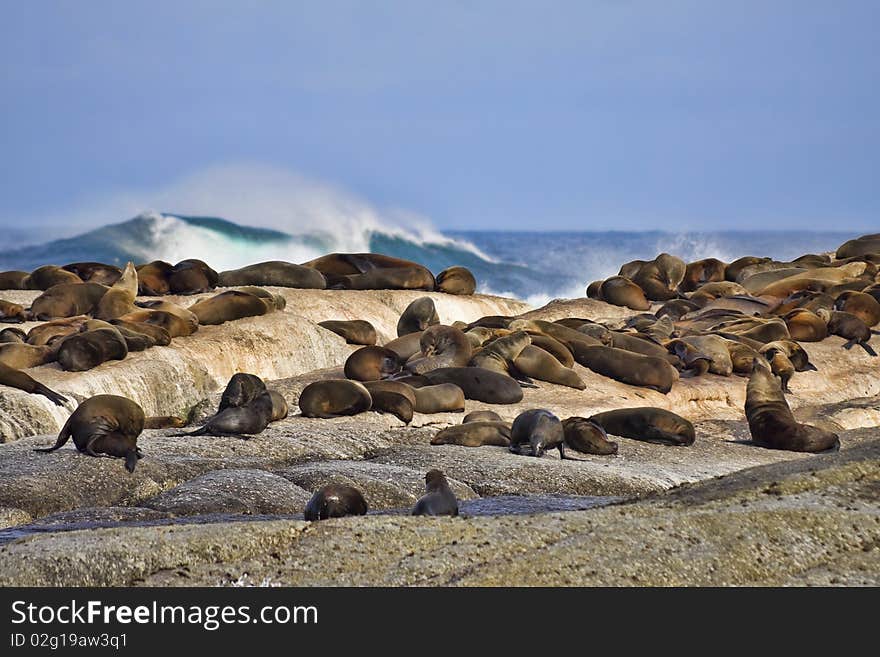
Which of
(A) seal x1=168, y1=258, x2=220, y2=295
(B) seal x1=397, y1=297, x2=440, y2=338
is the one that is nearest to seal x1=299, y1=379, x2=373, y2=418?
(B) seal x1=397, y1=297, x2=440, y2=338

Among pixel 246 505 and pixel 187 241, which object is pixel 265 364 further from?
pixel 187 241

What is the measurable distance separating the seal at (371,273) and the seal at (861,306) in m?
6.11

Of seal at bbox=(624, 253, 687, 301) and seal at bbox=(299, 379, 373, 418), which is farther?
seal at bbox=(624, 253, 687, 301)

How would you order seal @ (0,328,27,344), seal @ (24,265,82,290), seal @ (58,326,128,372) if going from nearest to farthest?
seal @ (58,326,128,372)
seal @ (0,328,27,344)
seal @ (24,265,82,290)

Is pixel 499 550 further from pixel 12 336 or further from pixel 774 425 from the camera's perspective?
pixel 12 336

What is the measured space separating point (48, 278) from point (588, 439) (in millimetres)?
10457

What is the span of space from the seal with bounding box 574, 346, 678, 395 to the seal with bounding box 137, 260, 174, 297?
6289mm

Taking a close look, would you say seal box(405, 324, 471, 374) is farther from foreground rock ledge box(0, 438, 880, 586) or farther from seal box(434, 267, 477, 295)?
foreground rock ledge box(0, 438, 880, 586)

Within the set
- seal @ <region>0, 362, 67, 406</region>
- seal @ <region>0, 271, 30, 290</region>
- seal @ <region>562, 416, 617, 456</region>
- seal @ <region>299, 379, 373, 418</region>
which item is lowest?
seal @ <region>562, 416, 617, 456</region>

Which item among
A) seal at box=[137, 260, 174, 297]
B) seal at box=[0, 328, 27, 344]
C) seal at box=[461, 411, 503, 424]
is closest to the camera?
seal at box=[461, 411, 503, 424]

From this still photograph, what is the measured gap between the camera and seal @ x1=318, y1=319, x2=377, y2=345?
1752cm

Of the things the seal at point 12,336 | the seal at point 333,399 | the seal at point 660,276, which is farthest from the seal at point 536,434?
the seal at point 660,276

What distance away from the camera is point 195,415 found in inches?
501
